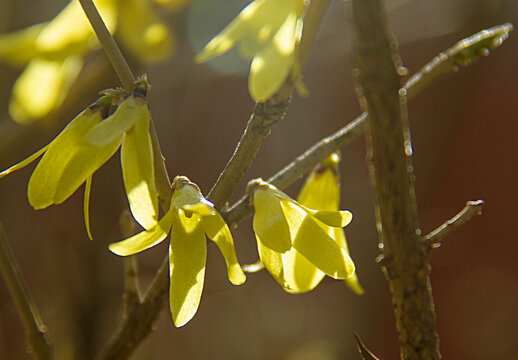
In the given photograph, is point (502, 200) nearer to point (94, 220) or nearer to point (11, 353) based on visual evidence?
point (94, 220)

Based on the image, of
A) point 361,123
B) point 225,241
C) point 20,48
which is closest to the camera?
point 225,241

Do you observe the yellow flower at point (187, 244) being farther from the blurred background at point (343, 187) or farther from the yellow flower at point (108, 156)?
the blurred background at point (343, 187)

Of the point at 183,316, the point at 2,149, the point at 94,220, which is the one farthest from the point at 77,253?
the point at 183,316

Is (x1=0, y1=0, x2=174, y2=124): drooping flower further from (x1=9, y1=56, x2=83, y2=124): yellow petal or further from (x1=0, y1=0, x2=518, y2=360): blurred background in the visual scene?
(x1=0, y1=0, x2=518, y2=360): blurred background

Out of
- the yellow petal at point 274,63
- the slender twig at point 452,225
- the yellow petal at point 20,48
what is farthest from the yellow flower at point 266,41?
the yellow petal at point 20,48

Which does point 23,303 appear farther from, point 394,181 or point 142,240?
point 394,181

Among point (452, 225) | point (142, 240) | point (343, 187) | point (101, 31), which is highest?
point (101, 31)

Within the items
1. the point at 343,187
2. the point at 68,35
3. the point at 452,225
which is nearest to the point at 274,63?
the point at 452,225

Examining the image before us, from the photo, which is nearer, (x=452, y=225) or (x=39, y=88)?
(x=452, y=225)

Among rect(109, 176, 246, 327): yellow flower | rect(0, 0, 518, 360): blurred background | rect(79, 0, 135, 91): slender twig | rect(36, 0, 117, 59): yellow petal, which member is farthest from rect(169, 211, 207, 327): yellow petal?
rect(0, 0, 518, 360): blurred background
